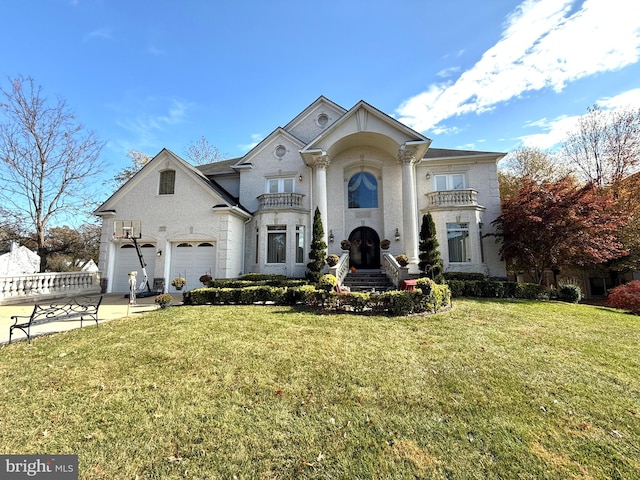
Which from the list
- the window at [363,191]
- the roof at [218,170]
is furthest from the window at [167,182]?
the window at [363,191]

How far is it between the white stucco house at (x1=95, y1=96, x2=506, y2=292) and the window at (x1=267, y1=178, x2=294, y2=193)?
0.22 feet

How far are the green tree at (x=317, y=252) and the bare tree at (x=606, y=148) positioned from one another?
58.4 ft

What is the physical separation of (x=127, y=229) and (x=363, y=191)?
13428 millimetres

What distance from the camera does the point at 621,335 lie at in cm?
685

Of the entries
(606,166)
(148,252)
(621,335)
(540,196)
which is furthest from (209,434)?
(606,166)

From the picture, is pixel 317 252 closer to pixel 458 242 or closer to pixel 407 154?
pixel 407 154

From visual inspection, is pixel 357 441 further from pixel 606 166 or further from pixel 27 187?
pixel 606 166

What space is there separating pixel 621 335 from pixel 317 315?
8.06 m

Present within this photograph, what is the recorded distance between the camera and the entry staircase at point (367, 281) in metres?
12.7

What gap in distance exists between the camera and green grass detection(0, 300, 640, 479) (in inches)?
103

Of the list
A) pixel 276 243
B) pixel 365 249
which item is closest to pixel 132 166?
pixel 276 243

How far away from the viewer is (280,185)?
16.7m

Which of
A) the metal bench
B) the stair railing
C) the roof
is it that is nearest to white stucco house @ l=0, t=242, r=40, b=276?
the roof

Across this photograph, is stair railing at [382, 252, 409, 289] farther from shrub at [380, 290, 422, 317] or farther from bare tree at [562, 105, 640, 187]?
bare tree at [562, 105, 640, 187]
